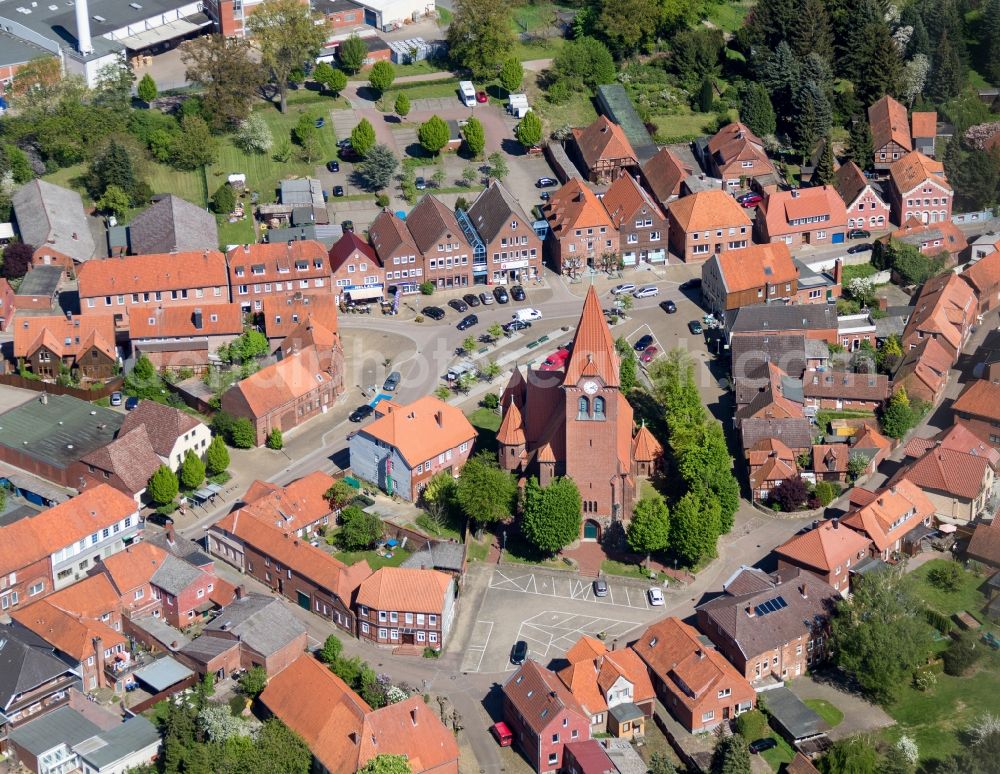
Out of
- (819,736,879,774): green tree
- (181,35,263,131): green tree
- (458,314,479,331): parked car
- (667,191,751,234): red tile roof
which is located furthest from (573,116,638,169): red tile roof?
(819,736,879,774): green tree

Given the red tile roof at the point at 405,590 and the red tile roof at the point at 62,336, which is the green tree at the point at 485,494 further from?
the red tile roof at the point at 62,336

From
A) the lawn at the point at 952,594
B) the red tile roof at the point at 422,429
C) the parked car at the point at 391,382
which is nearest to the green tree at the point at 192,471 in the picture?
the red tile roof at the point at 422,429

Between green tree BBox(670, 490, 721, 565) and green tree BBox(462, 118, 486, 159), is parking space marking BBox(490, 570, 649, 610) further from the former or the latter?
green tree BBox(462, 118, 486, 159)

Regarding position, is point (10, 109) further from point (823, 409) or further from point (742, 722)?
point (742, 722)

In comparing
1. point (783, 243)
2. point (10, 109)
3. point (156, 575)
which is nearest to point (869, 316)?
point (783, 243)

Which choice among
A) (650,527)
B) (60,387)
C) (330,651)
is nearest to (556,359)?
(650,527)

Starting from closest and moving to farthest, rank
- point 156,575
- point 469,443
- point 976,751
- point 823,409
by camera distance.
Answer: point 976,751
point 156,575
point 469,443
point 823,409
